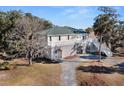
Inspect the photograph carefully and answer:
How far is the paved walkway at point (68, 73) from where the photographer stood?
23.7m

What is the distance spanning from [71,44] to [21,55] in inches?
306

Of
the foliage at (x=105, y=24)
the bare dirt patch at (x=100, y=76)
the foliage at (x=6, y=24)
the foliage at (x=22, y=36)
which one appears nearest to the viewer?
the bare dirt patch at (x=100, y=76)

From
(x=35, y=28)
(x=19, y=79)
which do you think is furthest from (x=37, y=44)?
(x=19, y=79)

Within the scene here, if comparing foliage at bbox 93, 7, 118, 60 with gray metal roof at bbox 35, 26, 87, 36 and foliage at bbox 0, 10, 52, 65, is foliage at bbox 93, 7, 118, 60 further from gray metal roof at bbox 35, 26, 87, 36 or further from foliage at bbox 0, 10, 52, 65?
foliage at bbox 0, 10, 52, 65

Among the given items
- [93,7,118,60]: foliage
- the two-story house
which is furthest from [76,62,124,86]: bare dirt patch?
[93,7,118,60]: foliage

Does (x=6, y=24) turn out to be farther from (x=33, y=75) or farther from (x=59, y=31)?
(x=33, y=75)

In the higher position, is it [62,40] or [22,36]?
[22,36]

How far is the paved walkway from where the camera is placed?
23656 mm

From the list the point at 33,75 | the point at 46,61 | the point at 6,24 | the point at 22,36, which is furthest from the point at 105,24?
the point at 33,75

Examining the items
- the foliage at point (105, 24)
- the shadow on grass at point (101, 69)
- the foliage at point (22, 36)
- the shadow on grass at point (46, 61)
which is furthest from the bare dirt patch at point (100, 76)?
the foliage at point (105, 24)

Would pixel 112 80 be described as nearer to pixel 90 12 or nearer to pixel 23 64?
pixel 90 12

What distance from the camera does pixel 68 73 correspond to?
86.4 ft

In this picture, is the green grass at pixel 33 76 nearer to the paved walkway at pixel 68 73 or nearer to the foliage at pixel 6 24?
the paved walkway at pixel 68 73

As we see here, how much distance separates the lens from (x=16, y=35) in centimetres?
3058
